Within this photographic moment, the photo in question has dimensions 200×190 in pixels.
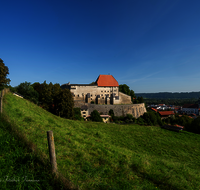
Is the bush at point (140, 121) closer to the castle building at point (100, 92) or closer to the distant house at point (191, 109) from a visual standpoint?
the castle building at point (100, 92)

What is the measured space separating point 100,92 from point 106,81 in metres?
6.90

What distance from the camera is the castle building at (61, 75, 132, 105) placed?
148ft

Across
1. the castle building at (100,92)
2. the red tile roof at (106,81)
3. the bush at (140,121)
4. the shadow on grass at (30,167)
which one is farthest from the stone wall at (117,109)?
the shadow on grass at (30,167)

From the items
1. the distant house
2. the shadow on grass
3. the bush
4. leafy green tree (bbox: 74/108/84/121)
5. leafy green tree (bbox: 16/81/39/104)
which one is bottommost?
the distant house

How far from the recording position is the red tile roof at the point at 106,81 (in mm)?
50513

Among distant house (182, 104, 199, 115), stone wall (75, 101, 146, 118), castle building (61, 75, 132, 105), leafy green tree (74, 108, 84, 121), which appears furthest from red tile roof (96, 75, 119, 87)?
distant house (182, 104, 199, 115)

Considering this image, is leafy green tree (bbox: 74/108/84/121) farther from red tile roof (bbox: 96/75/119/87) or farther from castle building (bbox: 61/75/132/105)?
red tile roof (bbox: 96/75/119/87)

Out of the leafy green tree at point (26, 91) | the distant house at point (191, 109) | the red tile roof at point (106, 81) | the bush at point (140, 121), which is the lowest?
the distant house at point (191, 109)

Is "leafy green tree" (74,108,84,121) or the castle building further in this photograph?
the castle building

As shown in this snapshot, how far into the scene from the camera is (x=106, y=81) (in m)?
51.6

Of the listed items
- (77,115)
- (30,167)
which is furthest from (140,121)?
(30,167)

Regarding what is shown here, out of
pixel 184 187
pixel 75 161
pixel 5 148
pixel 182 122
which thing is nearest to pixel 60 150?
pixel 75 161

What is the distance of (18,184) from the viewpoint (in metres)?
2.39

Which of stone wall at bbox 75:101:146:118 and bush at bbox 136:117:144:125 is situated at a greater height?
stone wall at bbox 75:101:146:118
